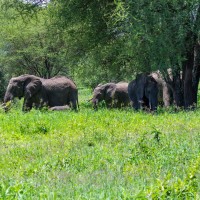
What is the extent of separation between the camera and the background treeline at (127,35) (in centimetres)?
1279

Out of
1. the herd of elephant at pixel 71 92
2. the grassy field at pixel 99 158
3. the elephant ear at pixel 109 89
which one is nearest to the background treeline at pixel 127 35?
the elephant ear at pixel 109 89

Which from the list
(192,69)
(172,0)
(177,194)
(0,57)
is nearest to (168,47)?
(172,0)

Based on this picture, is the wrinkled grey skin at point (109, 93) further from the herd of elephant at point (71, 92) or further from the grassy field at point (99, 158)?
the grassy field at point (99, 158)

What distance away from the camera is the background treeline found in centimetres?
1279

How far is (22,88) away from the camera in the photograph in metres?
17.4

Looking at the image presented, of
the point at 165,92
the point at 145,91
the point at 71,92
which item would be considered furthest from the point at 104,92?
the point at 145,91

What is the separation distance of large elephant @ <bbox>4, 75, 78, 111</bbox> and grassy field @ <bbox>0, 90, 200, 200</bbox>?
18.1ft

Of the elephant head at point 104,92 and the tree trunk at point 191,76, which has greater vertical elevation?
the tree trunk at point 191,76

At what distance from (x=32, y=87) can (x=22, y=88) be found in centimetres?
36

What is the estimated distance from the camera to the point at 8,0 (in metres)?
16.5

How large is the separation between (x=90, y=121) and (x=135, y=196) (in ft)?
23.2

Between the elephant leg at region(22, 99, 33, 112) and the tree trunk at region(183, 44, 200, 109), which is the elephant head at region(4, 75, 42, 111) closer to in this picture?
the elephant leg at region(22, 99, 33, 112)

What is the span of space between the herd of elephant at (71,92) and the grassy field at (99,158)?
4.26 meters

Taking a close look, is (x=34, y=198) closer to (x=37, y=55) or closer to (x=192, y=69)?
(x=192, y=69)
